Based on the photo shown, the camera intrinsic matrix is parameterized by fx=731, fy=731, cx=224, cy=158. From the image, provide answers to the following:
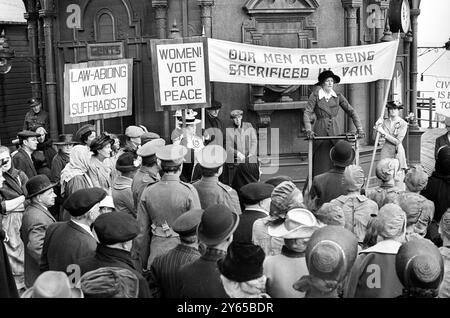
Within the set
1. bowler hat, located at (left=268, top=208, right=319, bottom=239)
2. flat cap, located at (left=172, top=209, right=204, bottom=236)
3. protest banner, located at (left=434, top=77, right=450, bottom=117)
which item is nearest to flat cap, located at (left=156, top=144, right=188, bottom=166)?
flat cap, located at (left=172, top=209, right=204, bottom=236)

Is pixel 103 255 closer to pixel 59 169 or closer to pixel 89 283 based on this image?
pixel 89 283

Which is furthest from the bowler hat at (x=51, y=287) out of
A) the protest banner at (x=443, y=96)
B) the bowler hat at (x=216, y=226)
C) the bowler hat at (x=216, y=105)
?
the protest banner at (x=443, y=96)

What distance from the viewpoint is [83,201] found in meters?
6.09

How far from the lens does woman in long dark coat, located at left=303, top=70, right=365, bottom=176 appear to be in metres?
11.1

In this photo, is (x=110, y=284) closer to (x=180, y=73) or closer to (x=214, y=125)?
(x=180, y=73)

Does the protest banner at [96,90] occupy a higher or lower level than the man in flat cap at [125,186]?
higher

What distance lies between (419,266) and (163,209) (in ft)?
9.62

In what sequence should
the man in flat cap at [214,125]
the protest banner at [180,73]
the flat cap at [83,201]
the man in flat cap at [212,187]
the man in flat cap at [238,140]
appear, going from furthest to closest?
the man in flat cap at [214,125] < the man in flat cap at [238,140] < the protest banner at [180,73] < the man in flat cap at [212,187] < the flat cap at [83,201]

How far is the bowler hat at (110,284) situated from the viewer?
4312mm

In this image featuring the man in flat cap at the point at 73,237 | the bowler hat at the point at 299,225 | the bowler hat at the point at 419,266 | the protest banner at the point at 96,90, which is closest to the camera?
the bowler hat at the point at 419,266

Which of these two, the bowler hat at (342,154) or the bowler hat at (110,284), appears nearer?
the bowler hat at (110,284)

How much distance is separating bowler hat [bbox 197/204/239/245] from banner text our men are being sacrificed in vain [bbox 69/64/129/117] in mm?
5786

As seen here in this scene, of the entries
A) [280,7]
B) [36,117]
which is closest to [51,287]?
[280,7]

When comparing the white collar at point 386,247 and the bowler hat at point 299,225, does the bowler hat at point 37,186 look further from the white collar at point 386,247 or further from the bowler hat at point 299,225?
the white collar at point 386,247
